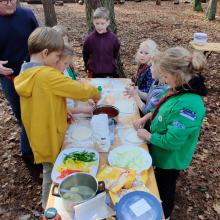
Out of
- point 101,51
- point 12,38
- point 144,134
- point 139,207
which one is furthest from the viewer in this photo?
point 101,51

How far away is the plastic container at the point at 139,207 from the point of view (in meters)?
1.57

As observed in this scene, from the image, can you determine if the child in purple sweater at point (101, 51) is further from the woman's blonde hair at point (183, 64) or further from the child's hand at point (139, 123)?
the woman's blonde hair at point (183, 64)

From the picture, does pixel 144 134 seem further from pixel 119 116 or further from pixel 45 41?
pixel 45 41

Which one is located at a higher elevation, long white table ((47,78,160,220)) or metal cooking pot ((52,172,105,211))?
metal cooking pot ((52,172,105,211))

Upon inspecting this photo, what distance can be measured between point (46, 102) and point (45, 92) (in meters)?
0.09

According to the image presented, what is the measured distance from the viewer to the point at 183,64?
2.01 m

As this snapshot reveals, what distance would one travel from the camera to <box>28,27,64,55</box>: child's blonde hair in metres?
2.17

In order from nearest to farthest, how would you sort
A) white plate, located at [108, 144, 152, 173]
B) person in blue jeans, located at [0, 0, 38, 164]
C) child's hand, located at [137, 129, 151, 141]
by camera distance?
white plate, located at [108, 144, 152, 173], child's hand, located at [137, 129, 151, 141], person in blue jeans, located at [0, 0, 38, 164]

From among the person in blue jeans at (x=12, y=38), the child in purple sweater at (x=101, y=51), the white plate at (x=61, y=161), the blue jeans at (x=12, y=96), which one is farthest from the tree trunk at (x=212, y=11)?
the white plate at (x=61, y=161)

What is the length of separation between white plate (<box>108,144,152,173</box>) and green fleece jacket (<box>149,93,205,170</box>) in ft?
0.51

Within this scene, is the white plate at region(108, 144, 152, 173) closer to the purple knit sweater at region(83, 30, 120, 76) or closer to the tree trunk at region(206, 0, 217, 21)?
the purple knit sweater at region(83, 30, 120, 76)

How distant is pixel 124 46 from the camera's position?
7.52m

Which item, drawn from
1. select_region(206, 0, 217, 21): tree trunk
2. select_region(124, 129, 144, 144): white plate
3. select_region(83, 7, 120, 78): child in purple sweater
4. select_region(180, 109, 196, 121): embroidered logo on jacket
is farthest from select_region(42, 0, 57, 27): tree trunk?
select_region(180, 109, 196, 121): embroidered logo on jacket

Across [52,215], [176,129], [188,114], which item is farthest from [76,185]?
[188,114]
